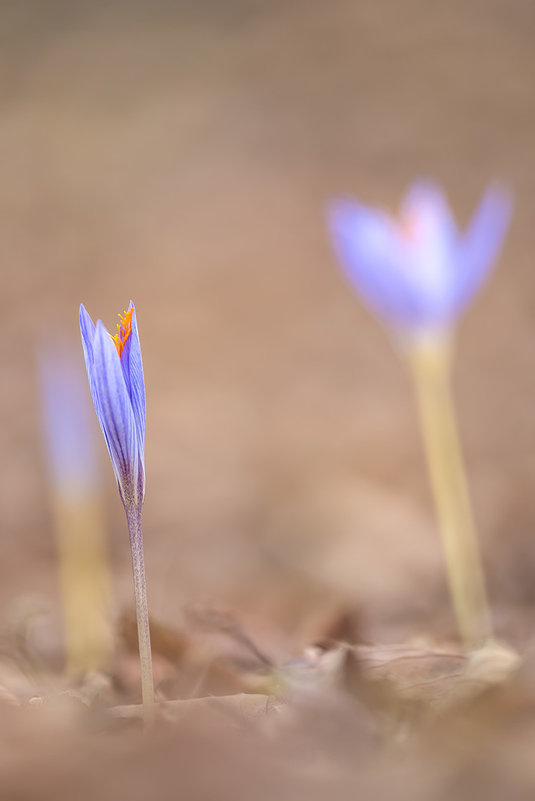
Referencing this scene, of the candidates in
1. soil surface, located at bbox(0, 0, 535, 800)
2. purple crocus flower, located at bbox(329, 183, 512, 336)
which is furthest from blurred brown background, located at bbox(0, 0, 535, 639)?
purple crocus flower, located at bbox(329, 183, 512, 336)

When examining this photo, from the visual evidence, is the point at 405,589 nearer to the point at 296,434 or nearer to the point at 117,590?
the point at 117,590

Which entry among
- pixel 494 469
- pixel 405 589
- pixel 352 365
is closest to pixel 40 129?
pixel 352 365

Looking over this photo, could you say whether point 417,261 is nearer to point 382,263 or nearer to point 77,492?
point 382,263

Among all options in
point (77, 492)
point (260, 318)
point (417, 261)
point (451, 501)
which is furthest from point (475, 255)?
point (260, 318)

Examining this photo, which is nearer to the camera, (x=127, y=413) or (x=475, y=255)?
(x=127, y=413)

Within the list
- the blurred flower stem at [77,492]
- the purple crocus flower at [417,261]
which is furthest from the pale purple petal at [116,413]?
the purple crocus flower at [417,261]

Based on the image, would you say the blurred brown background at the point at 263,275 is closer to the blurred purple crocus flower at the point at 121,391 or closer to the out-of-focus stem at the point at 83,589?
the out-of-focus stem at the point at 83,589
